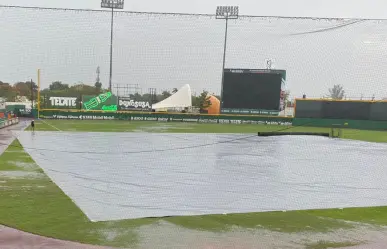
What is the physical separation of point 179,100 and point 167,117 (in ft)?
30.8

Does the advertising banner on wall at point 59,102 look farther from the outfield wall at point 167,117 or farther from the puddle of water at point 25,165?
the puddle of water at point 25,165

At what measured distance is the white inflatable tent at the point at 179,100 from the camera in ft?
175

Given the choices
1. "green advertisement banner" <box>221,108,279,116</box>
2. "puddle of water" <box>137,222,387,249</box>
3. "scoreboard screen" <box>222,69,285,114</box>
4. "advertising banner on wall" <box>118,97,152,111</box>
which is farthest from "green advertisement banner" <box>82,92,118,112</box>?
"puddle of water" <box>137,222,387,249</box>

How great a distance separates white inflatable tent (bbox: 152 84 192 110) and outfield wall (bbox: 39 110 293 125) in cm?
645

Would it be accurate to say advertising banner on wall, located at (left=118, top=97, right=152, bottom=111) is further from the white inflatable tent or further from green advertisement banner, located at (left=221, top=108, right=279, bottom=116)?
green advertisement banner, located at (left=221, top=108, right=279, bottom=116)

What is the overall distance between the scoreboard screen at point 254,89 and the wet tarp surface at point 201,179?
73.2ft

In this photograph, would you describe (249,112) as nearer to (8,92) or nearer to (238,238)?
(238,238)

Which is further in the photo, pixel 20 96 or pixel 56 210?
pixel 20 96

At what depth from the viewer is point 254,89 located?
1575 inches

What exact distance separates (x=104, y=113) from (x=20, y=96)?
3095 centimetres

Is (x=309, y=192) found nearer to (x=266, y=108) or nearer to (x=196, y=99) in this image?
(x=266, y=108)

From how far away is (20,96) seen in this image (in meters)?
67.8

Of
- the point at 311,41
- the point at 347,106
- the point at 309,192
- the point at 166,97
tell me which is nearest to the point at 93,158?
the point at 309,192

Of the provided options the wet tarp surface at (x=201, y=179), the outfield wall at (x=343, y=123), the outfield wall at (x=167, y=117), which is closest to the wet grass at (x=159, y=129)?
the outfield wall at (x=343, y=123)
